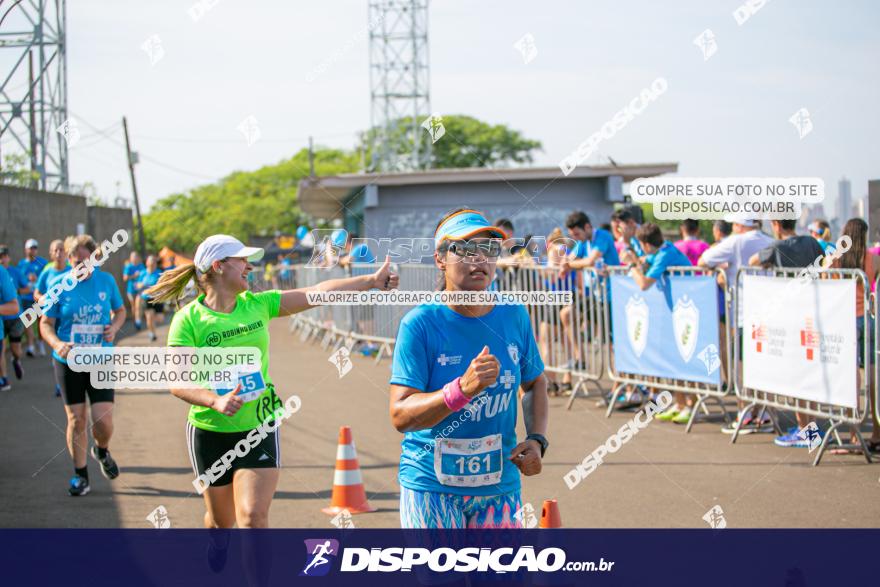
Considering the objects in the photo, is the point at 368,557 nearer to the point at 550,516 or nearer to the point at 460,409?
the point at 550,516

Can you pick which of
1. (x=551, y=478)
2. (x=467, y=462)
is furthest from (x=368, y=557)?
(x=551, y=478)

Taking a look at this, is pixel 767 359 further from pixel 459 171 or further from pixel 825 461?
pixel 459 171

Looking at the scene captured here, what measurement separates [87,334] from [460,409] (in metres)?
5.83

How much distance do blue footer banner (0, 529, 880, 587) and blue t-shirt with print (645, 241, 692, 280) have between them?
420 cm

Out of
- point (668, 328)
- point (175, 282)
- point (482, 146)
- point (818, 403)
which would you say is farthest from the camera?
point (482, 146)

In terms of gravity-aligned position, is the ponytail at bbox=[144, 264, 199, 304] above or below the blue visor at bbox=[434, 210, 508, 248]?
below

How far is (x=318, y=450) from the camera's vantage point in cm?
962

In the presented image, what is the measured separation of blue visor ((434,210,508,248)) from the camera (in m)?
3.74

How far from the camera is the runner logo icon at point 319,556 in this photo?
5.64 metres

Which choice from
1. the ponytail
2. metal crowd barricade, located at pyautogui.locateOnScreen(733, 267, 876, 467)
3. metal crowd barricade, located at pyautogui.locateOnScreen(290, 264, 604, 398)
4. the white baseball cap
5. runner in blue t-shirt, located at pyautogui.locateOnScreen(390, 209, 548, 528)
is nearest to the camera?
runner in blue t-shirt, located at pyautogui.locateOnScreen(390, 209, 548, 528)

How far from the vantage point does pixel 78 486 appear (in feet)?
26.1

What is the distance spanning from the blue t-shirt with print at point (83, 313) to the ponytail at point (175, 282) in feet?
10.5

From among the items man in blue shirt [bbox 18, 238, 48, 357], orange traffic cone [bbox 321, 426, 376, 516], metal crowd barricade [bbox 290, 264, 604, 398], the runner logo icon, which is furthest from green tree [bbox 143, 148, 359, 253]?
the runner logo icon

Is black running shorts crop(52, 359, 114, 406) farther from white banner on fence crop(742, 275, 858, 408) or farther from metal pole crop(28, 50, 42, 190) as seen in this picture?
metal pole crop(28, 50, 42, 190)
